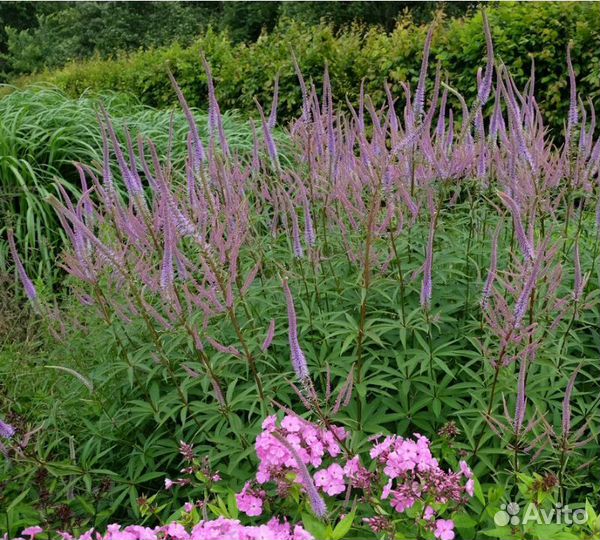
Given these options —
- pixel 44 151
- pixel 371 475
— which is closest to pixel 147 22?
pixel 44 151

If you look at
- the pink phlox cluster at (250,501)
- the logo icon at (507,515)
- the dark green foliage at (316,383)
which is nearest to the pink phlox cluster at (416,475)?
the logo icon at (507,515)

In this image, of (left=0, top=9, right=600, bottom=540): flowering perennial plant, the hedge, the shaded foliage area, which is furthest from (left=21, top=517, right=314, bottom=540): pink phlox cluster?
the shaded foliage area

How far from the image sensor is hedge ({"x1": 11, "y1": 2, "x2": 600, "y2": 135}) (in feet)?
23.0

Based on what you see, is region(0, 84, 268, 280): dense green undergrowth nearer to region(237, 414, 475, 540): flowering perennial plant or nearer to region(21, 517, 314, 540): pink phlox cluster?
region(237, 414, 475, 540): flowering perennial plant

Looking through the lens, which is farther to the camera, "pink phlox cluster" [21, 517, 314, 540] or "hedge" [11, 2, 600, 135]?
"hedge" [11, 2, 600, 135]

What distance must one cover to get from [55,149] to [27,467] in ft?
17.5

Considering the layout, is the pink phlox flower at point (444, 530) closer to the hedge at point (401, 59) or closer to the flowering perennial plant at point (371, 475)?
the flowering perennial plant at point (371, 475)

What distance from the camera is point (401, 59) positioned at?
8.30 m

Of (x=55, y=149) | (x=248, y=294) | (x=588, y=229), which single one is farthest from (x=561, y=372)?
(x=55, y=149)

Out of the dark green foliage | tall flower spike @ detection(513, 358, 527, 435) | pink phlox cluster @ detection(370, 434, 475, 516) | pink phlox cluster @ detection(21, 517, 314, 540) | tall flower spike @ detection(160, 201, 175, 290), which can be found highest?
tall flower spike @ detection(160, 201, 175, 290)

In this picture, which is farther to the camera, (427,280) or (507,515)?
(427,280)

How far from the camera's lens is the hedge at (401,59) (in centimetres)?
701

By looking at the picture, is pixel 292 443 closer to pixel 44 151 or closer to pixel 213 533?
pixel 213 533

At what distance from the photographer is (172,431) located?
3.29 meters
